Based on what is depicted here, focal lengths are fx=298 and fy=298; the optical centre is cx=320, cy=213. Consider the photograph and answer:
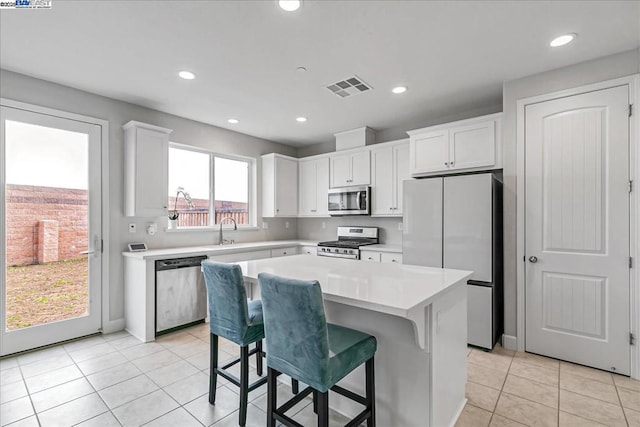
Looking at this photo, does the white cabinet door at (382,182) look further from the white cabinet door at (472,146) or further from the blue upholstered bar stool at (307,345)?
the blue upholstered bar stool at (307,345)

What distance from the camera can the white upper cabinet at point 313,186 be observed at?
5086mm

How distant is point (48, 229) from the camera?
Result: 303 cm

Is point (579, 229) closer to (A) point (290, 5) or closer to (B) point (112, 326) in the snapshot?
(A) point (290, 5)

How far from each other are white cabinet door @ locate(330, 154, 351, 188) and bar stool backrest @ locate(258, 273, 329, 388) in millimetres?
3441

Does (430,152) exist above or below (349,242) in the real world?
above

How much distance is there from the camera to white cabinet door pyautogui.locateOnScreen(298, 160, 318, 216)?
5246 millimetres

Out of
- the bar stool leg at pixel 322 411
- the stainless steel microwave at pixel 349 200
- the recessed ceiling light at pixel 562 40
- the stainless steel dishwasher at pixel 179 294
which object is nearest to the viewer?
the bar stool leg at pixel 322 411

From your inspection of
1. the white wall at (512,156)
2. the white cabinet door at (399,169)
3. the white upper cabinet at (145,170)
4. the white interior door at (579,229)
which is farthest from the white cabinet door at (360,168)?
the white upper cabinet at (145,170)

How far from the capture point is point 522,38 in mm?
2287

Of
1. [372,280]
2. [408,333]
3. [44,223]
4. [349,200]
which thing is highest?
[349,200]

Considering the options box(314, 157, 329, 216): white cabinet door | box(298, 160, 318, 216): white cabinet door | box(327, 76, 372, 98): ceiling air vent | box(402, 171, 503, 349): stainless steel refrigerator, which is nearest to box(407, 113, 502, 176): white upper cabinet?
box(402, 171, 503, 349): stainless steel refrigerator

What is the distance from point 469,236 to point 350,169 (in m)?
2.20

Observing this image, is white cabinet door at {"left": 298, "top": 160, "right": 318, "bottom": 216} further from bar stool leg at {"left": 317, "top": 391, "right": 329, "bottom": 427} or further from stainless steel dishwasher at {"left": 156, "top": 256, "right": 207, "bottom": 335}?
bar stool leg at {"left": 317, "top": 391, "right": 329, "bottom": 427}

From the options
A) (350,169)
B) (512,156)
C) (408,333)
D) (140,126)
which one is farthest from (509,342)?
(140,126)
